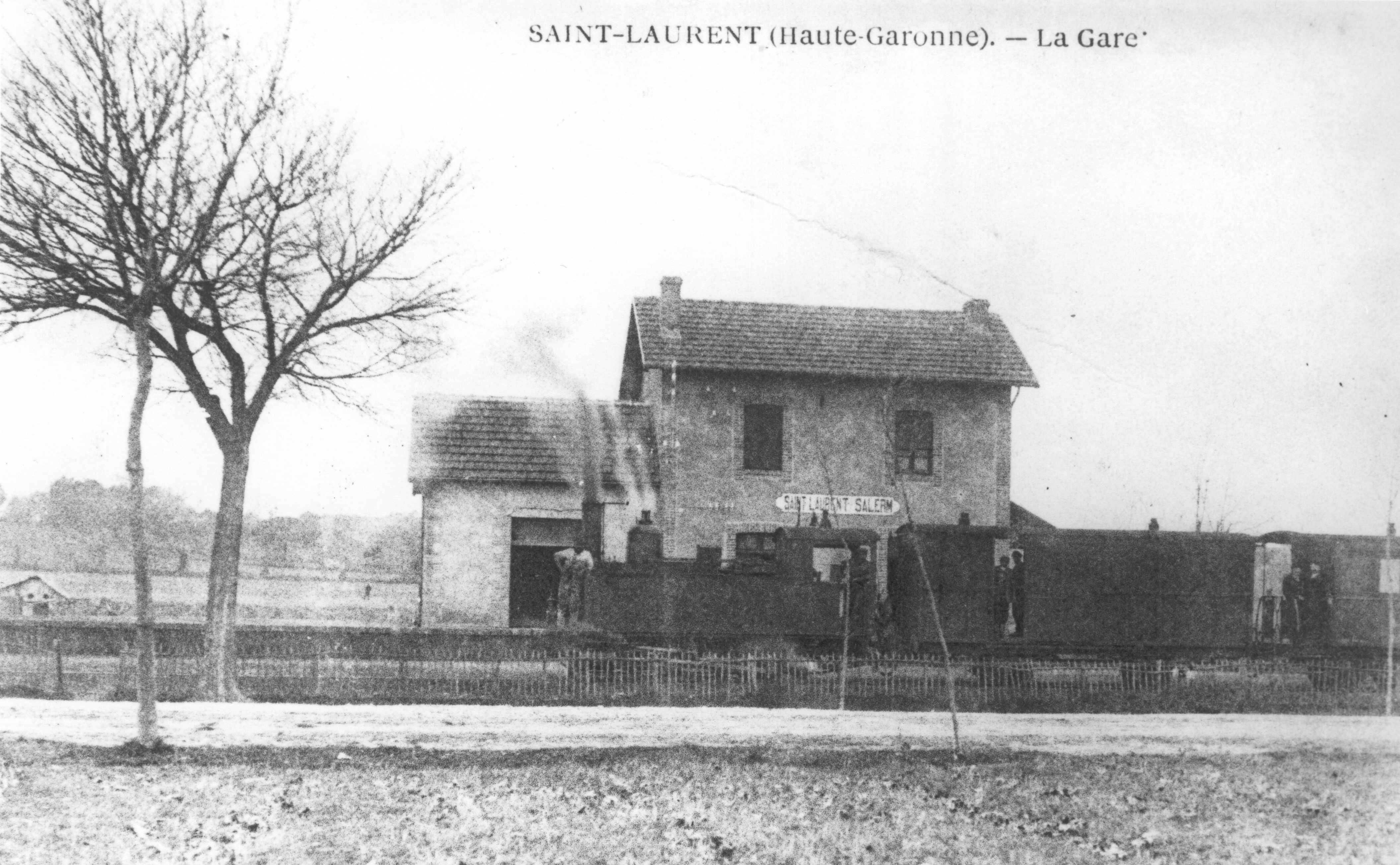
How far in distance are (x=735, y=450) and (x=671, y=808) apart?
481 inches

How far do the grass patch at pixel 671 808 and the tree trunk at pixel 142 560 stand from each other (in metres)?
0.34

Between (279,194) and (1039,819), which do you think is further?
(279,194)

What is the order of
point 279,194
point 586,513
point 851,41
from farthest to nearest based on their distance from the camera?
1. point 586,513
2. point 279,194
3. point 851,41

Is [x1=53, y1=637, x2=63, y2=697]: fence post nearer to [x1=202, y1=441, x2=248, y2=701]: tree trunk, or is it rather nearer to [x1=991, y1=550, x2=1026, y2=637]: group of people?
[x1=202, y1=441, x2=248, y2=701]: tree trunk

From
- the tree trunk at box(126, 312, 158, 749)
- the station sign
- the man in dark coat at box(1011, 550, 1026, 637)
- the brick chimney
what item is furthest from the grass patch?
the brick chimney

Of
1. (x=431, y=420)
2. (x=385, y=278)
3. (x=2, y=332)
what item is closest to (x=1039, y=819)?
(x=385, y=278)

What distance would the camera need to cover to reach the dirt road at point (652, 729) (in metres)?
9.84

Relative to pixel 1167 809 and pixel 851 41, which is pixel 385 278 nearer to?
pixel 851 41

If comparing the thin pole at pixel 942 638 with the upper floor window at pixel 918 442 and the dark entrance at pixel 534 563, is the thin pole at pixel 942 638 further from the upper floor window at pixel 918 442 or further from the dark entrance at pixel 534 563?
the dark entrance at pixel 534 563

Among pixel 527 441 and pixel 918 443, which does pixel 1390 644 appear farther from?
pixel 527 441

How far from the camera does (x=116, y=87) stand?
10336 mm

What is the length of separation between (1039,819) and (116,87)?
10.3 m

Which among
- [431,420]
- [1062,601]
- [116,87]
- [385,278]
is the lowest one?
[1062,601]

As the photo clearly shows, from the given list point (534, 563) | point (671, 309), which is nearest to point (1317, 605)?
point (671, 309)
